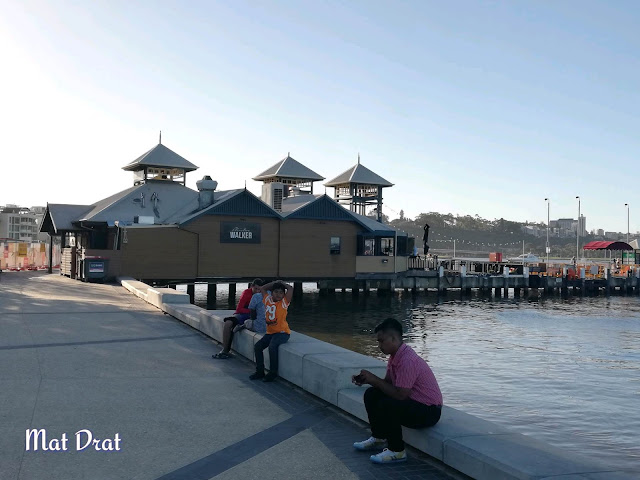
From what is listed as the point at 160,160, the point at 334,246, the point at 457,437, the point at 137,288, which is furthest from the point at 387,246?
the point at 457,437

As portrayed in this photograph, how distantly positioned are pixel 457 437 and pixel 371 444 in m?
0.97

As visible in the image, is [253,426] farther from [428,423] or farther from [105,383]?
[105,383]

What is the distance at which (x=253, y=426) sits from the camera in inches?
307

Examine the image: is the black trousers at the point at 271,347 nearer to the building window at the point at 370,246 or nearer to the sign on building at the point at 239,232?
the sign on building at the point at 239,232

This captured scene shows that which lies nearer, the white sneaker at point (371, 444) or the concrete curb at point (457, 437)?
the concrete curb at point (457, 437)

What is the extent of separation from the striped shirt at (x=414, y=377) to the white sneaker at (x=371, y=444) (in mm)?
662

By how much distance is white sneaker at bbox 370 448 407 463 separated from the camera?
21.2 feet


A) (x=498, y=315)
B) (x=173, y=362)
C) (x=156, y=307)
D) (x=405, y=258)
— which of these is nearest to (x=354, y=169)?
(x=405, y=258)

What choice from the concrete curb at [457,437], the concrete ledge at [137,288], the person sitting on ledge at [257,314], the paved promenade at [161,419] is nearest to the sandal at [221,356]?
the paved promenade at [161,419]

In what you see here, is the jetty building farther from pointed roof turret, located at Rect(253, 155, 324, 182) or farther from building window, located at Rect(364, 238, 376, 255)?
pointed roof turret, located at Rect(253, 155, 324, 182)

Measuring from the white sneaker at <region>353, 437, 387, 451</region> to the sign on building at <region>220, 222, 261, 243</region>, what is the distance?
37727 mm

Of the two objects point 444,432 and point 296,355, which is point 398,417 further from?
point 296,355

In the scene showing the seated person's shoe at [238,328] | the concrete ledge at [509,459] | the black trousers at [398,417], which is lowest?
the concrete ledge at [509,459]

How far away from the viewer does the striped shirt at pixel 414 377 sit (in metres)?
6.55
